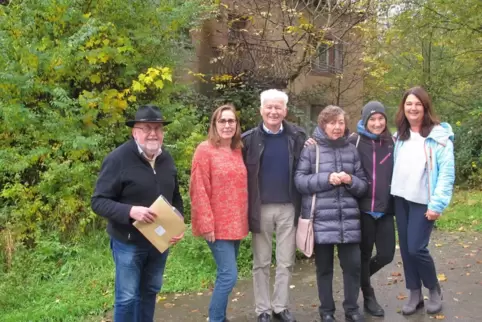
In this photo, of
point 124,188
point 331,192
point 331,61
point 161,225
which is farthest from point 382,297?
point 331,61

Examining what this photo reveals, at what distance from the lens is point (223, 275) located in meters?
3.84

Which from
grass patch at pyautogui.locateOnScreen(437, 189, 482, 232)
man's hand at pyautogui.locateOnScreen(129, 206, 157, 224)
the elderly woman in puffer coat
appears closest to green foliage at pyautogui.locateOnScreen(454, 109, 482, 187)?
grass patch at pyautogui.locateOnScreen(437, 189, 482, 232)

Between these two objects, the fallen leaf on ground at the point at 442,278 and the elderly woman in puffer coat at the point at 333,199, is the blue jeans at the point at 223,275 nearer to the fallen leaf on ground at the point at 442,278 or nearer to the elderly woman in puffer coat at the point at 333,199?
the elderly woman in puffer coat at the point at 333,199

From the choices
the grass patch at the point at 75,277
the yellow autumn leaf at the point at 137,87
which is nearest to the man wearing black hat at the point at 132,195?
the grass patch at the point at 75,277

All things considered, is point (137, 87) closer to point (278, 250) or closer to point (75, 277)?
point (75, 277)

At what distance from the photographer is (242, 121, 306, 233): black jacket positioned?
13.0 feet

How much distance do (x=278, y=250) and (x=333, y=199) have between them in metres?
0.71

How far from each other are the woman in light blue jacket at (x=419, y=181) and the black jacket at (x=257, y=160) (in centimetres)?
90

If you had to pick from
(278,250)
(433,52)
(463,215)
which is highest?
(433,52)

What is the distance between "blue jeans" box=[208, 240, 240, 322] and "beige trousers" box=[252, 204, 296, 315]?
33 centimetres

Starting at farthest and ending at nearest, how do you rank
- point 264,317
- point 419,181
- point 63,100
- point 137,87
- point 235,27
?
point 235,27, point 137,87, point 63,100, point 264,317, point 419,181

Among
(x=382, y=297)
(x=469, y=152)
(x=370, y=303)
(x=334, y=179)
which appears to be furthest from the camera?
(x=469, y=152)

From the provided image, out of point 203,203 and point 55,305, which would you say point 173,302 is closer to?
point 55,305

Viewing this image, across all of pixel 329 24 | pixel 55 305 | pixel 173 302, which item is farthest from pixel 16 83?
pixel 329 24
